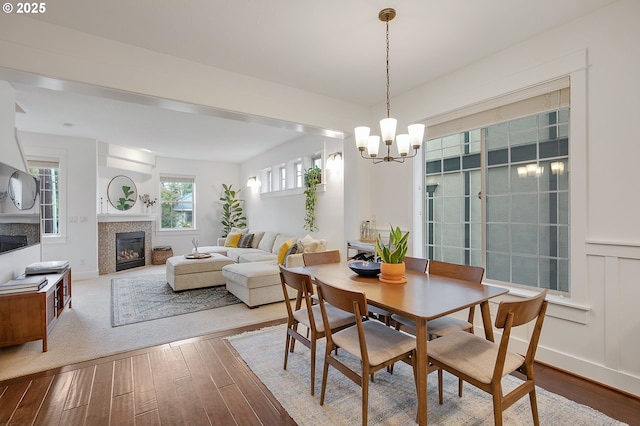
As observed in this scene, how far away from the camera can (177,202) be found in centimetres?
803


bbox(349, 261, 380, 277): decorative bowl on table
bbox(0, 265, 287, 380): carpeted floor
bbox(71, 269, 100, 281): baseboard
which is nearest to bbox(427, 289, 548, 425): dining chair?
bbox(349, 261, 380, 277): decorative bowl on table

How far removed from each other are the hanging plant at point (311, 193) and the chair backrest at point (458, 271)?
9.88ft

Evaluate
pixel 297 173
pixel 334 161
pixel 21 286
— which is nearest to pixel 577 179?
pixel 334 161

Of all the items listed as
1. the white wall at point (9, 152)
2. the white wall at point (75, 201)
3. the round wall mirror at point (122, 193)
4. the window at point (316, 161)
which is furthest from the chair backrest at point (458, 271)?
the round wall mirror at point (122, 193)

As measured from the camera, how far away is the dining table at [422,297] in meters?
1.53

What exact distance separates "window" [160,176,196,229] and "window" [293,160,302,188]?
143 inches

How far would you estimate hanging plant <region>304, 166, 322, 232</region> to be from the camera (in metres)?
5.23

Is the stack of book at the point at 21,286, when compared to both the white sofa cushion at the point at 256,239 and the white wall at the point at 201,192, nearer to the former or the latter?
the white sofa cushion at the point at 256,239

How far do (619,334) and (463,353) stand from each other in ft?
4.58

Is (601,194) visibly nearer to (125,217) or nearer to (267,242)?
(267,242)

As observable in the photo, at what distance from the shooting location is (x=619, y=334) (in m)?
2.11

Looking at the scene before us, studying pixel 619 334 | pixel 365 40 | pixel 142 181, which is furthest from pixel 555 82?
pixel 142 181

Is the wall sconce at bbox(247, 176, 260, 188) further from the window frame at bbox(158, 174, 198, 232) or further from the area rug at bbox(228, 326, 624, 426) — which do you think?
the area rug at bbox(228, 326, 624, 426)

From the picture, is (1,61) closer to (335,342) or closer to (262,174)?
(335,342)
